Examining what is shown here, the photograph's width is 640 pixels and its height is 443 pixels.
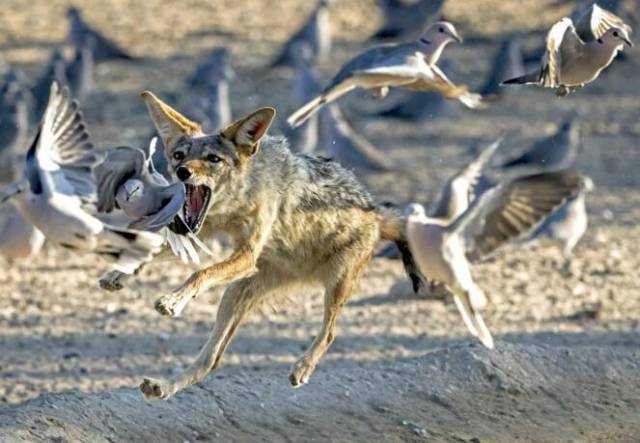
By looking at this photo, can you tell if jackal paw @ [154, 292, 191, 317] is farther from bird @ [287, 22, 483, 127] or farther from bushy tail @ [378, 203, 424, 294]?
bird @ [287, 22, 483, 127]

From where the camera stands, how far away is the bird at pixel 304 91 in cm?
1559

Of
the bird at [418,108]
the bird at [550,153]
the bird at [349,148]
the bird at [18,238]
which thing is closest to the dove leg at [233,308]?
the bird at [18,238]

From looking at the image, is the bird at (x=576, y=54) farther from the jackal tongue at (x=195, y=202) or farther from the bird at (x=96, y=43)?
the bird at (x=96, y=43)

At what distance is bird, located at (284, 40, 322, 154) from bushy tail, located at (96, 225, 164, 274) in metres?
6.77

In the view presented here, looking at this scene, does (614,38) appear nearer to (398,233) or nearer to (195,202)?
(398,233)

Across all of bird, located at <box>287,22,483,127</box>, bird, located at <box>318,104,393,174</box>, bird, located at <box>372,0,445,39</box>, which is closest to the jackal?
bird, located at <box>287,22,483,127</box>

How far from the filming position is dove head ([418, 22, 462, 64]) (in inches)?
357

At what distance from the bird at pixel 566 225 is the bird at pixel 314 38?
675 cm

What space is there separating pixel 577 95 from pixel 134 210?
12.3 m

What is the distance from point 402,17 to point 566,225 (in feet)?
20.6

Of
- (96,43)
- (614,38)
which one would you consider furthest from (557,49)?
(96,43)

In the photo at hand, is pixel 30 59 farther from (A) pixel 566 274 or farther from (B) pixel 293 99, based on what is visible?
(A) pixel 566 274

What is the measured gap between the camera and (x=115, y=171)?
750cm

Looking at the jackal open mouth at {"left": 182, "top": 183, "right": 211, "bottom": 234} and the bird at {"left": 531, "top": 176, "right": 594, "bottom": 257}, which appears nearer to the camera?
the jackal open mouth at {"left": 182, "top": 183, "right": 211, "bottom": 234}
